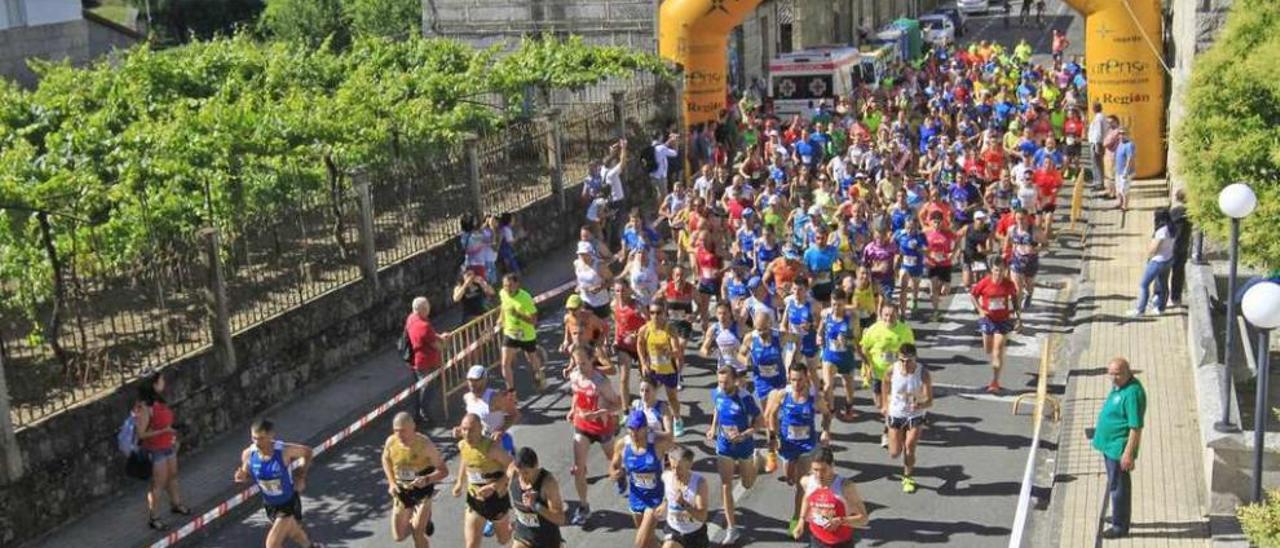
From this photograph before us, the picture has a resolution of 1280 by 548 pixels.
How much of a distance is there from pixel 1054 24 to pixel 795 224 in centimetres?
4561

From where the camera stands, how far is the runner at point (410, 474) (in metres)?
10.5

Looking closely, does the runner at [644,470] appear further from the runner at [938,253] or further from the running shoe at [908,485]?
the runner at [938,253]

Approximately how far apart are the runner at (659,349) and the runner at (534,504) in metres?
3.43

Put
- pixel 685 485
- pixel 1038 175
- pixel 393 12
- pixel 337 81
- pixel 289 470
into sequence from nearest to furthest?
pixel 685 485 < pixel 289 470 < pixel 1038 175 < pixel 337 81 < pixel 393 12

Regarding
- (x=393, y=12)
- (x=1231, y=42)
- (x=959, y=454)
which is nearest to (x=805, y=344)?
(x=959, y=454)

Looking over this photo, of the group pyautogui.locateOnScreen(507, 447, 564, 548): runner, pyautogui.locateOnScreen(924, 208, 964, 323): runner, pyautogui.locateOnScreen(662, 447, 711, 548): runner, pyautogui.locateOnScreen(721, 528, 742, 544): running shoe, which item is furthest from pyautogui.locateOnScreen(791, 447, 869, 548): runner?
pyautogui.locateOnScreen(924, 208, 964, 323): runner

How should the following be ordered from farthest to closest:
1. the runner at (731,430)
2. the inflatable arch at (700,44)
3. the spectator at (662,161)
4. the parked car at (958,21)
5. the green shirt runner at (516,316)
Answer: the parked car at (958,21) < the inflatable arch at (700,44) < the spectator at (662,161) < the green shirt runner at (516,316) < the runner at (731,430)

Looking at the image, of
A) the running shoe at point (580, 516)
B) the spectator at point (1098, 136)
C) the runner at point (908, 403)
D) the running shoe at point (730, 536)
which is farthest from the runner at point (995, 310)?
the spectator at point (1098, 136)

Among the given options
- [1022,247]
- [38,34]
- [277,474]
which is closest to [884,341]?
[1022,247]

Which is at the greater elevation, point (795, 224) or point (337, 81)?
point (337, 81)

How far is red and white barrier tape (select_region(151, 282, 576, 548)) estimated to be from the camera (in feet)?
38.4

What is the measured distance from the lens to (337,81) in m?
25.1

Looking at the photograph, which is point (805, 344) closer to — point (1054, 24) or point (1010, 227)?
point (1010, 227)

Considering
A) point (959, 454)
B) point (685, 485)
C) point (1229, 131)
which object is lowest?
point (959, 454)
